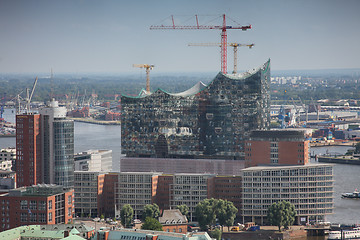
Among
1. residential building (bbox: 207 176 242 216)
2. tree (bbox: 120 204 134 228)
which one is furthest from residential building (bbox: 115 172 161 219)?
residential building (bbox: 207 176 242 216)

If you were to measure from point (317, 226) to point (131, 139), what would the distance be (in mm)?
26578

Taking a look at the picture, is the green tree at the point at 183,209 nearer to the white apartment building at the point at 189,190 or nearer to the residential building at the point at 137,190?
the white apartment building at the point at 189,190

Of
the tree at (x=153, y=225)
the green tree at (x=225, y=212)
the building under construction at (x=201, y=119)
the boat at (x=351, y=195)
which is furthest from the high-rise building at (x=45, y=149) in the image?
the boat at (x=351, y=195)

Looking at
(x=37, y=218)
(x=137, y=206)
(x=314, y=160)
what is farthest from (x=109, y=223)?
(x=314, y=160)

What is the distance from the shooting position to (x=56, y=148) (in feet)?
245

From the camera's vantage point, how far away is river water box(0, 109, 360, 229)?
7894 cm

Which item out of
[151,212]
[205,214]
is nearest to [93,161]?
[151,212]

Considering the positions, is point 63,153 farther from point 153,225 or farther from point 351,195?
point 351,195

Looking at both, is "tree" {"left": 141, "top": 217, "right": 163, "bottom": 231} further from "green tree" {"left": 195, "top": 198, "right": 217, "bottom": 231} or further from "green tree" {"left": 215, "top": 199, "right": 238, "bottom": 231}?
"green tree" {"left": 215, "top": 199, "right": 238, "bottom": 231}

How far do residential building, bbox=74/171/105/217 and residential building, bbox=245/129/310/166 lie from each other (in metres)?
12.3

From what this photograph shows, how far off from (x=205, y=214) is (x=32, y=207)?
513 inches

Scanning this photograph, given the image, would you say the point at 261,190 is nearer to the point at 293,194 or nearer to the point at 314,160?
the point at 293,194

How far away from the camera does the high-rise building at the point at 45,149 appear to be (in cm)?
7456

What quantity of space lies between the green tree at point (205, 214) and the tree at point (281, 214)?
14.0 ft
